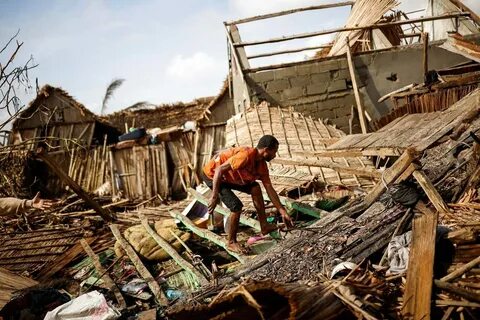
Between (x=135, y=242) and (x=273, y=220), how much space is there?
220 cm

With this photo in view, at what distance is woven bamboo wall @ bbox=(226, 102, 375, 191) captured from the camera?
21.9 ft

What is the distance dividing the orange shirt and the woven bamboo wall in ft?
6.79

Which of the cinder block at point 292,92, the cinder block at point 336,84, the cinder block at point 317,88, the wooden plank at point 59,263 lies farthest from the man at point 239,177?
the cinder block at point 336,84

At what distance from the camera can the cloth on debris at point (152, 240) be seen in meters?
5.27

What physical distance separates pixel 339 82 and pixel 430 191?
6101mm

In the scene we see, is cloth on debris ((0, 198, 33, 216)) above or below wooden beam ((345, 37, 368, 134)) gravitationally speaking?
below

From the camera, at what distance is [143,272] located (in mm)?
4656

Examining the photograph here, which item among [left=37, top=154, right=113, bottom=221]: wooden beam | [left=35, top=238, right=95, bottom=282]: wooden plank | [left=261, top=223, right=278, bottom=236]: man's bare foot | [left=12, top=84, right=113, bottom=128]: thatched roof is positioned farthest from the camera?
[left=12, top=84, right=113, bottom=128]: thatched roof

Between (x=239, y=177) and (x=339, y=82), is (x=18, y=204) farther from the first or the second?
(x=339, y=82)

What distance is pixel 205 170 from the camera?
180 inches

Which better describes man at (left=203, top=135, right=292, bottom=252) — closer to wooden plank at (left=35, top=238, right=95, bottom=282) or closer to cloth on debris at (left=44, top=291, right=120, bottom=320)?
cloth on debris at (left=44, top=291, right=120, bottom=320)

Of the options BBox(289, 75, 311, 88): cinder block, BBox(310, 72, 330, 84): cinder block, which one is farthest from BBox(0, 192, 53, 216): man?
BBox(310, 72, 330, 84): cinder block

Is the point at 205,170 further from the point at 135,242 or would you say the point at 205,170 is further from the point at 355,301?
the point at 355,301

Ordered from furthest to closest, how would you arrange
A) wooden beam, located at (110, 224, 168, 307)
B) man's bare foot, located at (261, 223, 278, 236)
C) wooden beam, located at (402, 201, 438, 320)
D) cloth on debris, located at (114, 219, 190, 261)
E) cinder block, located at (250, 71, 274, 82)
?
cinder block, located at (250, 71, 274, 82) → cloth on debris, located at (114, 219, 190, 261) → man's bare foot, located at (261, 223, 278, 236) → wooden beam, located at (110, 224, 168, 307) → wooden beam, located at (402, 201, 438, 320)
